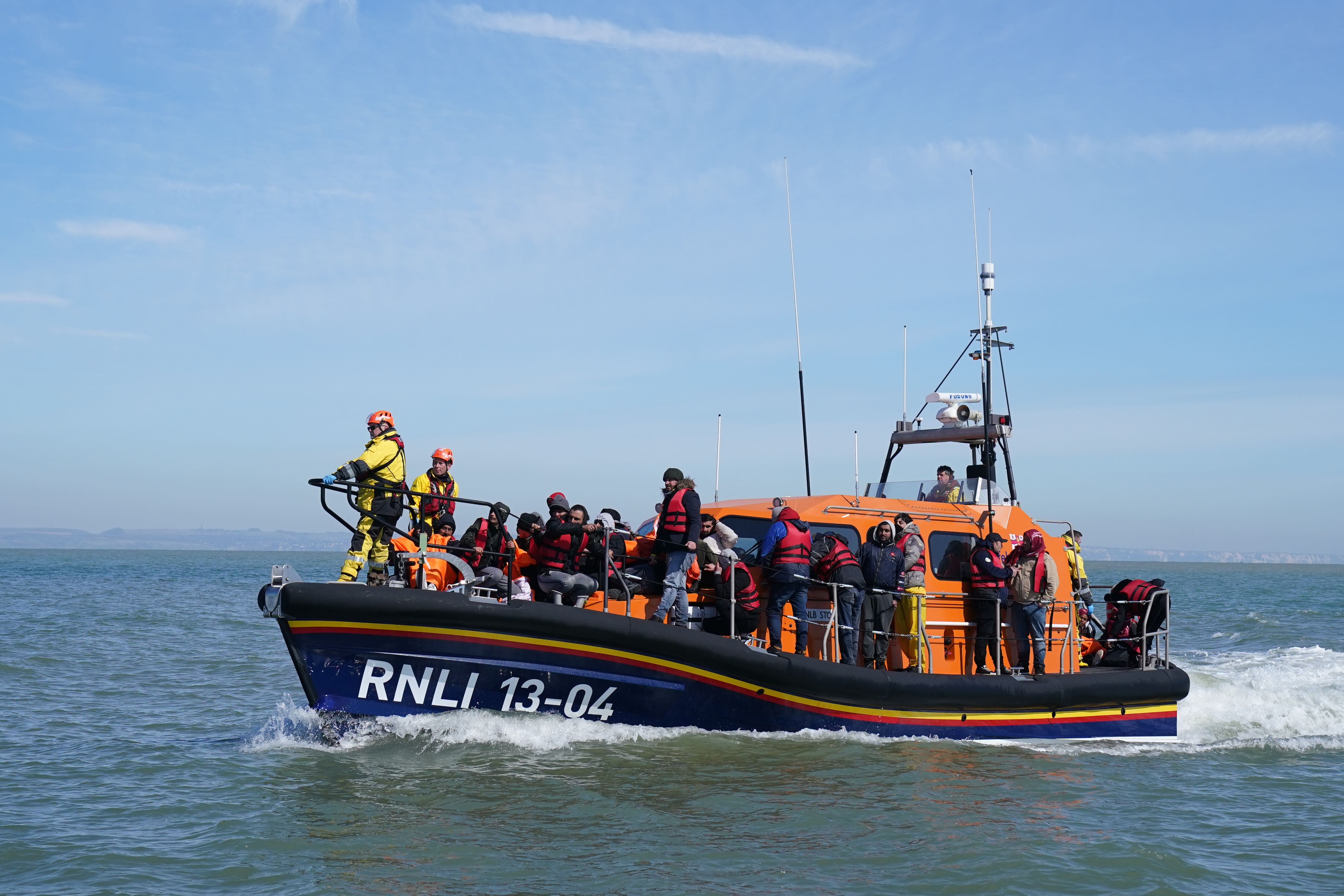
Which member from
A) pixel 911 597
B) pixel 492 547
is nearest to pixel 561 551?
pixel 492 547

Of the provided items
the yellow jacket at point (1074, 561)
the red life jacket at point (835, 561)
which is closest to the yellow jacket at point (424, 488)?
the red life jacket at point (835, 561)

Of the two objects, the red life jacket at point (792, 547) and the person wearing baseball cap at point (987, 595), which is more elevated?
the red life jacket at point (792, 547)

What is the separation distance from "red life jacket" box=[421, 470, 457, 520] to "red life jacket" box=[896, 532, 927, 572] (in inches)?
128

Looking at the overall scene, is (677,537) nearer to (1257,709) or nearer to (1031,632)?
(1031,632)

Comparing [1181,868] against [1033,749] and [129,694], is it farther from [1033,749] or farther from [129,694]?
[129,694]

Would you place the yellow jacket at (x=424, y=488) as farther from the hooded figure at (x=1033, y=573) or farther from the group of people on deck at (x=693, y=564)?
the hooded figure at (x=1033, y=573)

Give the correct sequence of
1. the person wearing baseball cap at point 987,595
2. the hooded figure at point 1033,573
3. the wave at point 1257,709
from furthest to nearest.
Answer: the wave at point 1257,709
the hooded figure at point 1033,573
the person wearing baseball cap at point 987,595

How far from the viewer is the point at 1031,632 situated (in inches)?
339

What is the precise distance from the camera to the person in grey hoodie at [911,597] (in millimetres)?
8117

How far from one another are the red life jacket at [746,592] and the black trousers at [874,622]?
3.03 feet

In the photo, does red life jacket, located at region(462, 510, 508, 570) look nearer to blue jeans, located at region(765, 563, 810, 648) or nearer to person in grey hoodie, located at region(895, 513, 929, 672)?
blue jeans, located at region(765, 563, 810, 648)

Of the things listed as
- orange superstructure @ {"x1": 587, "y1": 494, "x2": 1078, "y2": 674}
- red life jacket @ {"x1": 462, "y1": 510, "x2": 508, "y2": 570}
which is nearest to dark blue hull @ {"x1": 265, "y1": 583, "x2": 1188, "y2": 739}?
orange superstructure @ {"x1": 587, "y1": 494, "x2": 1078, "y2": 674}

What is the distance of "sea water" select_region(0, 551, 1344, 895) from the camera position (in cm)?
538

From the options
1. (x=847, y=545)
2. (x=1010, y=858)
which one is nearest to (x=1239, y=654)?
(x=847, y=545)
